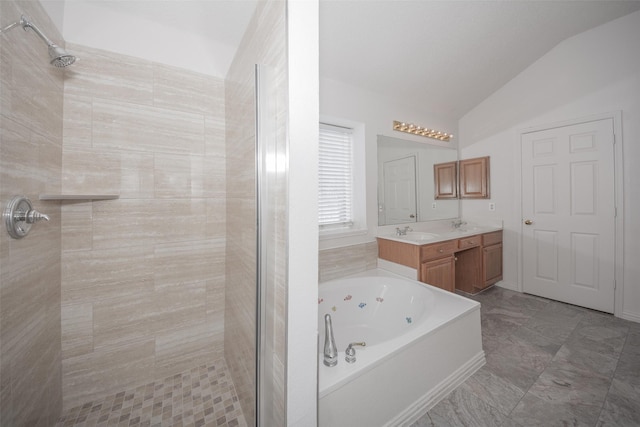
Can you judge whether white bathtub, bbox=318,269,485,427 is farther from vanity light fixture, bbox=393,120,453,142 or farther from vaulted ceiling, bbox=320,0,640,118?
vaulted ceiling, bbox=320,0,640,118

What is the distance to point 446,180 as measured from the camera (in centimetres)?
340

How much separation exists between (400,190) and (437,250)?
0.80 metres

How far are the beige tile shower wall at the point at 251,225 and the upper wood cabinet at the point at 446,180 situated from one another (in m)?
2.81

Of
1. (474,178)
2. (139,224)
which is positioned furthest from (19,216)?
(474,178)

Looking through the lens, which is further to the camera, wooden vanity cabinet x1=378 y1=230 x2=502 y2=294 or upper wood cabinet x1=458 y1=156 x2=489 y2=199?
upper wood cabinet x1=458 y1=156 x2=489 y2=199

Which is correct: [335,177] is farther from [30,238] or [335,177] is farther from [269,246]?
[30,238]

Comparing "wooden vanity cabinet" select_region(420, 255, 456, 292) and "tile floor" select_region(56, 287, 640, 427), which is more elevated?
"wooden vanity cabinet" select_region(420, 255, 456, 292)

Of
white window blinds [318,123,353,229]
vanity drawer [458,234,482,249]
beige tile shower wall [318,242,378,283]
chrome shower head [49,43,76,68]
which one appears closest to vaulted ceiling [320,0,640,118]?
white window blinds [318,123,353,229]

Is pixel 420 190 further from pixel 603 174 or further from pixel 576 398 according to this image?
pixel 576 398

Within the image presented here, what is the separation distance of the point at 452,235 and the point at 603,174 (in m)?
1.63

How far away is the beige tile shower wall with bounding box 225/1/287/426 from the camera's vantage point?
0.87m

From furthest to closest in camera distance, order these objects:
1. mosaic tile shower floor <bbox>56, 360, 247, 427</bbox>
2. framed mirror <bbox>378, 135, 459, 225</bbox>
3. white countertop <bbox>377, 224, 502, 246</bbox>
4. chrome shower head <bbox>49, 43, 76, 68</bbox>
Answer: framed mirror <bbox>378, 135, 459, 225</bbox>, white countertop <bbox>377, 224, 502, 246</bbox>, mosaic tile shower floor <bbox>56, 360, 247, 427</bbox>, chrome shower head <bbox>49, 43, 76, 68</bbox>

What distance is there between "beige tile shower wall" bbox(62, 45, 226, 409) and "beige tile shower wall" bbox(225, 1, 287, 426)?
17 centimetres

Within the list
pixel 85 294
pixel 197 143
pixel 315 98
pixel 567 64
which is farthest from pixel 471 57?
pixel 85 294
